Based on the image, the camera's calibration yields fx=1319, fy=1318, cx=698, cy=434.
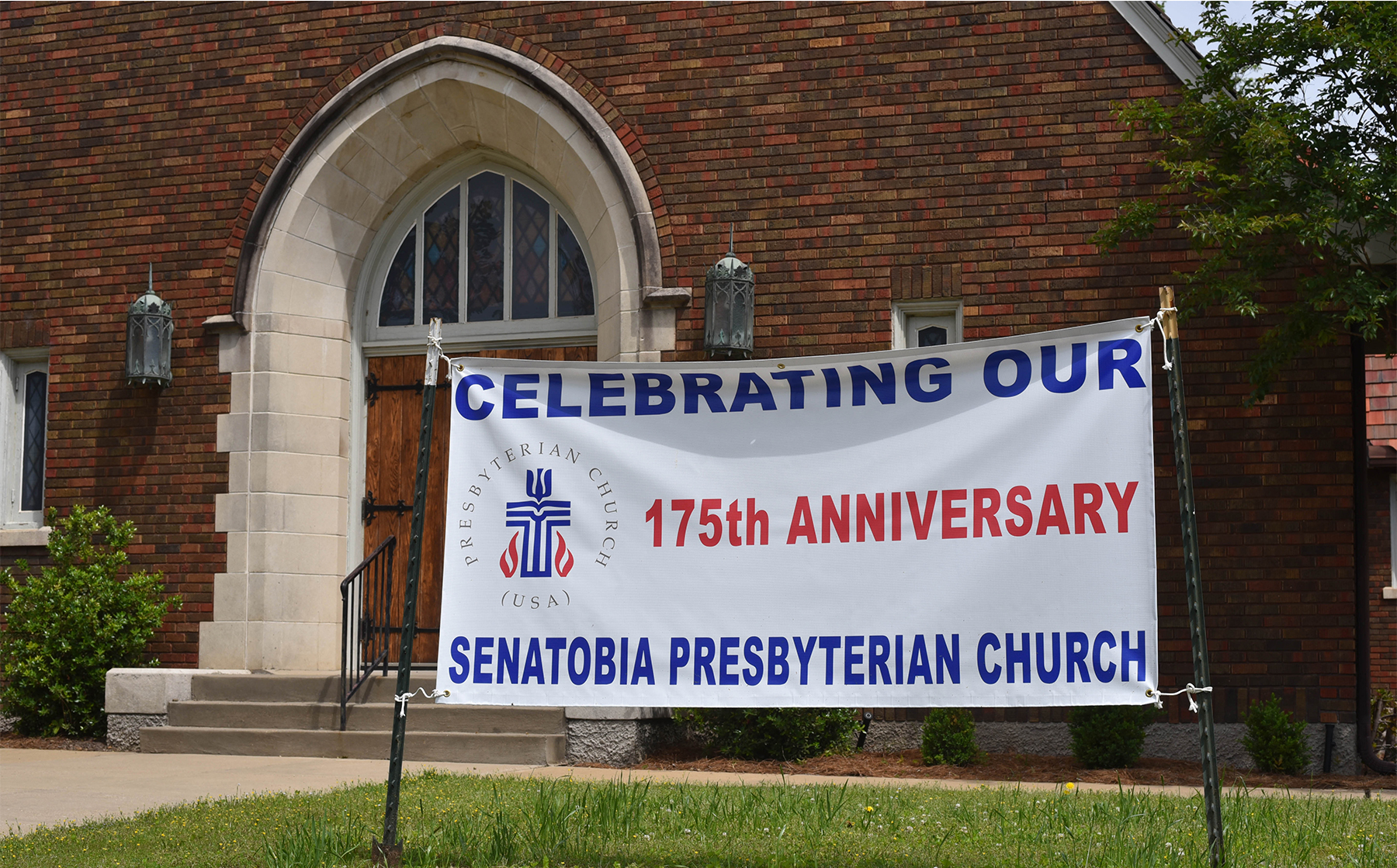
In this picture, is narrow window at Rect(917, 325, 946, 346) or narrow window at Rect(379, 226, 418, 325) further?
narrow window at Rect(379, 226, 418, 325)

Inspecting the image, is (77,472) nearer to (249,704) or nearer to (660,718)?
(249,704)

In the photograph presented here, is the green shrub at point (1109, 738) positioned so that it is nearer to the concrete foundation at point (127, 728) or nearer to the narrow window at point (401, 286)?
the narrow window at point (401, 286)

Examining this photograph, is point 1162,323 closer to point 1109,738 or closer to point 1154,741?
point 1109,738

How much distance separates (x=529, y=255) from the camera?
1100 cm

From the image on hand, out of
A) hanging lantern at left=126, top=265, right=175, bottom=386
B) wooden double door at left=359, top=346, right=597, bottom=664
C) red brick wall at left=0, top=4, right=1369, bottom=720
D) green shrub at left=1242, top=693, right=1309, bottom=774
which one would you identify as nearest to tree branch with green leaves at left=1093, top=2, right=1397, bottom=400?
red brick wall at left=0, top=4, right=1369, bottom=720

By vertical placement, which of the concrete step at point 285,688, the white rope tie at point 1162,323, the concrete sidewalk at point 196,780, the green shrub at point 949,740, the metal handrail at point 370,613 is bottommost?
the concrete sidewalk at point 196,780

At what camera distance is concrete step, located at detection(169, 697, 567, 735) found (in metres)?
8.93

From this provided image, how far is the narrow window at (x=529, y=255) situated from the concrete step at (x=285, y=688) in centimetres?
309

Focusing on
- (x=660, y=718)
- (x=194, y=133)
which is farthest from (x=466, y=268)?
(x=660, y=718)

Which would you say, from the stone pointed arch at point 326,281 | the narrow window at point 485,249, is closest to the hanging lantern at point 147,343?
the stone pointed arch at point 326,281

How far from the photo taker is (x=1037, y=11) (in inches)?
374

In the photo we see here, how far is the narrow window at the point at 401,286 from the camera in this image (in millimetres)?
A: 11289

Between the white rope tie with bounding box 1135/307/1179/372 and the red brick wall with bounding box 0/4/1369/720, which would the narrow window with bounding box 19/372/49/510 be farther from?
the white rope tie with bounding box 1135/307/1179/372

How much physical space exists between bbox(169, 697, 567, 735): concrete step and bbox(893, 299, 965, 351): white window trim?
3.61 meters
